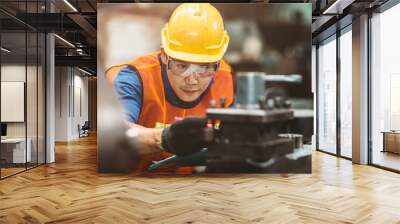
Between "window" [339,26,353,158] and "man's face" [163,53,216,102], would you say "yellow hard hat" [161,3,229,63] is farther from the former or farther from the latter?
"window" [339,26,353,158]

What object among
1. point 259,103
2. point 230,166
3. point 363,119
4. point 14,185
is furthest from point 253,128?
point 14,185

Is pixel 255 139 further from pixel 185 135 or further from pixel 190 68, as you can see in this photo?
pixel 190 68

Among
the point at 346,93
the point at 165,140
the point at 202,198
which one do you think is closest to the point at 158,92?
the point at 165,140

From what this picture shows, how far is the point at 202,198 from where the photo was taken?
468 centimetres

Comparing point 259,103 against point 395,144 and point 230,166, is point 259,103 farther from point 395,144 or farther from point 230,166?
point 395,144

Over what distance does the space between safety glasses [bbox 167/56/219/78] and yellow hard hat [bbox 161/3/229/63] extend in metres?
0.07

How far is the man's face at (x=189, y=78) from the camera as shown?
6.12m

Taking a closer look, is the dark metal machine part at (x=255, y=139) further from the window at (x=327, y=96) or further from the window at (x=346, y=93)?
the window at (x=327, y=96)

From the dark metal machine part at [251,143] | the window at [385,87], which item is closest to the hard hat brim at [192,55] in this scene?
the dark metal machine part at [251,143]

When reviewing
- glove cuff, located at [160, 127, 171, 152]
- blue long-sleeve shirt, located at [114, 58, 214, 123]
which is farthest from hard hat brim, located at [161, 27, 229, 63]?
glove cuff, located at [160, 127, 171, 152]

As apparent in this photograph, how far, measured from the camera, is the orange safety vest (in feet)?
20.1

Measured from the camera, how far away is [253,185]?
Result: 552 centimetres

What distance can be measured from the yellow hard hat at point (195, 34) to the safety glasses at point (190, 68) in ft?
0.23

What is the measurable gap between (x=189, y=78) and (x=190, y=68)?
16cm
